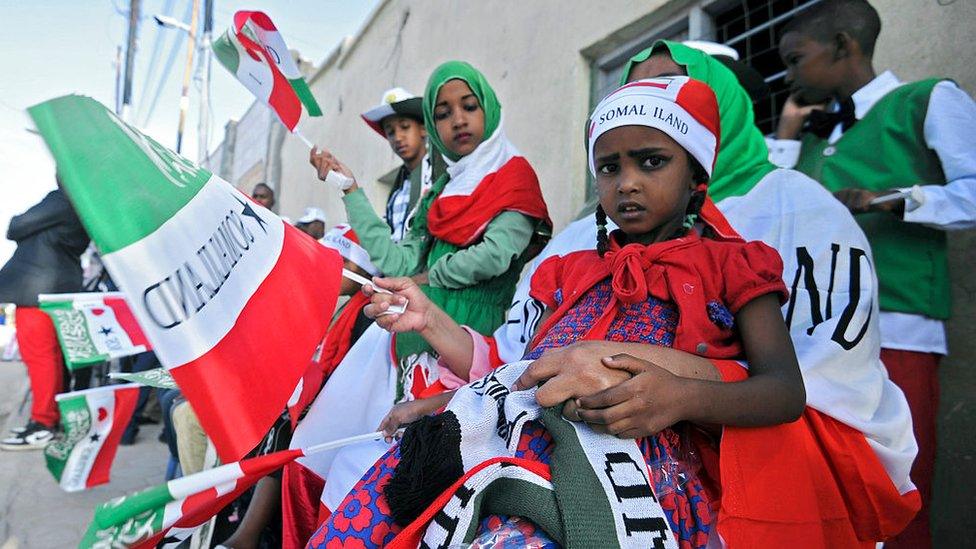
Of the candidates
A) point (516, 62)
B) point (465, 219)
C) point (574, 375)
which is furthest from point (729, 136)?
point (516, 62)

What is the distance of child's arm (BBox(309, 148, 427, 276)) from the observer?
7.38 feet

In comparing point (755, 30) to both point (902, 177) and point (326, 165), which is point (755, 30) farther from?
point (326, 165)

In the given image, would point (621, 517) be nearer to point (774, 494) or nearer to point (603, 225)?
point (774, 494)

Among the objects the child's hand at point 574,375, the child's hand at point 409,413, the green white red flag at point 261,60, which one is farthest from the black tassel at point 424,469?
the green white red flag at point 261,60

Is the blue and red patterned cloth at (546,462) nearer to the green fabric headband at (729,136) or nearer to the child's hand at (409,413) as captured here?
the child's hand at (409,413)

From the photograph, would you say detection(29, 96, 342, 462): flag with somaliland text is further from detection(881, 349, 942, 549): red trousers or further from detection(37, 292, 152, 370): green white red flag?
detection(881, 349, 942, 549): red trousers

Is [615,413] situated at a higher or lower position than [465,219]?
lower

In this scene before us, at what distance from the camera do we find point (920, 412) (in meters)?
1.80

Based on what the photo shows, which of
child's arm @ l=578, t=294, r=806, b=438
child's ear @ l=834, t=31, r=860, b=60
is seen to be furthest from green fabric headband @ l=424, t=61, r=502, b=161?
child's arm @ l=578, t=294, r=806, b=438

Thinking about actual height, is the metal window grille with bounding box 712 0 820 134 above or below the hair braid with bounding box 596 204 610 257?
above

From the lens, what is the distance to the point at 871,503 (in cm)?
115

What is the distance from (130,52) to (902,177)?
15.0 m

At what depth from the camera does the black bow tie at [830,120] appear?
6.99 ft

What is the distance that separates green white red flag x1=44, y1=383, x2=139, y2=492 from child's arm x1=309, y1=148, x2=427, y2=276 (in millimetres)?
958
